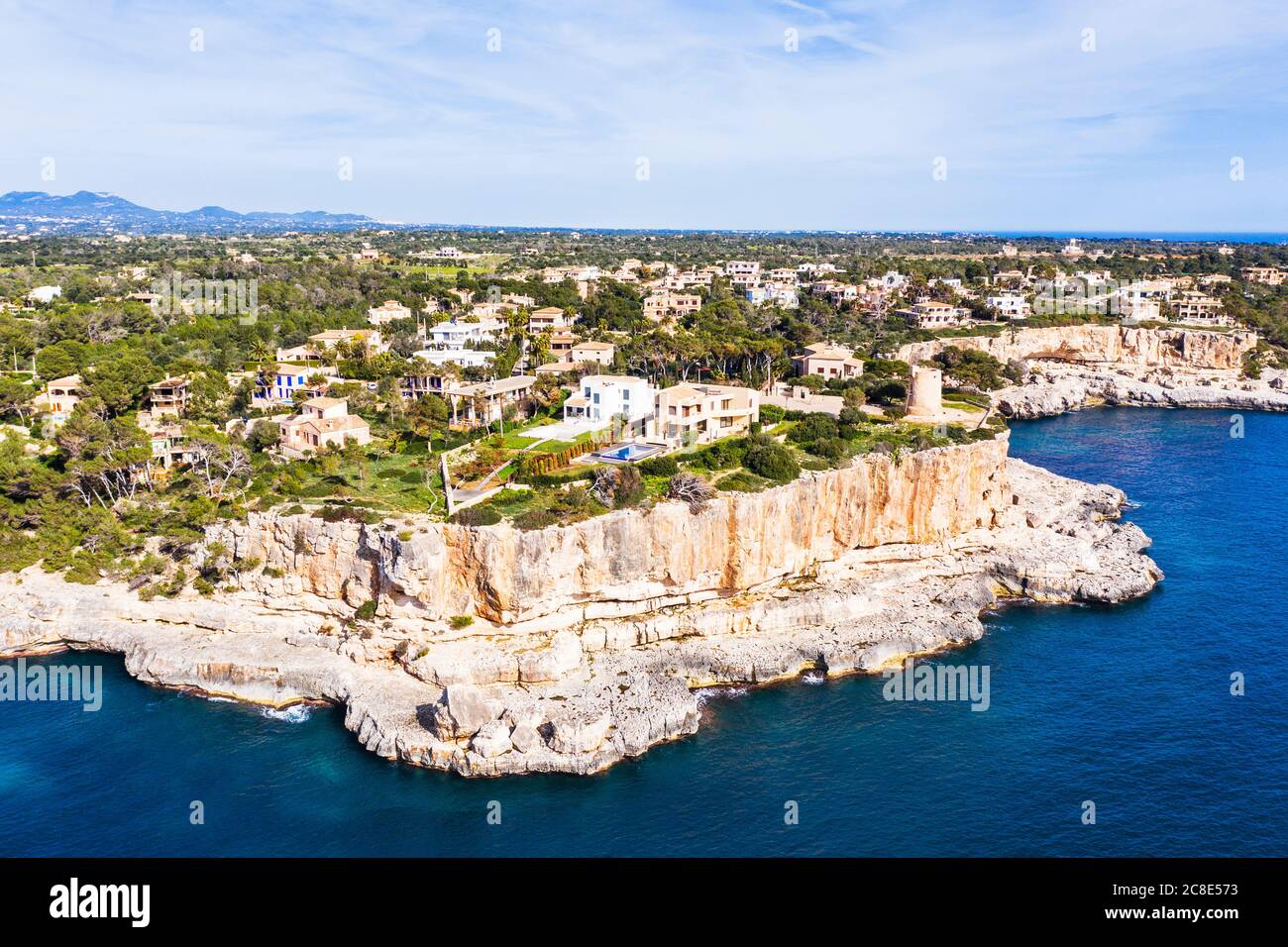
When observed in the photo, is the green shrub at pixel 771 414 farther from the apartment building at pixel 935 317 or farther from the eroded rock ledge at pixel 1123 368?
the apartment building at pixel 935 317

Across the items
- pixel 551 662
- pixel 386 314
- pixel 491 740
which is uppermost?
pixel 386 314

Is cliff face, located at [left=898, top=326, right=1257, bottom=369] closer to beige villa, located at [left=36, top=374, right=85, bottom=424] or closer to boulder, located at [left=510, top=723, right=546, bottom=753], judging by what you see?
boulder, located at [left=510, top=723, right=546, bottom=753]

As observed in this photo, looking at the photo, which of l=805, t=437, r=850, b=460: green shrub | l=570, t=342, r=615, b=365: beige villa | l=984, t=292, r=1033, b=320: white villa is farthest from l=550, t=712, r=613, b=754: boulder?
l=984, t=292, r=1033, b=320: white villa

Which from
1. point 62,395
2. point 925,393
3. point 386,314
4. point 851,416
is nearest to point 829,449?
point 851,416

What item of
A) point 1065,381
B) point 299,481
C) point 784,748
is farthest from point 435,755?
point 1065,381

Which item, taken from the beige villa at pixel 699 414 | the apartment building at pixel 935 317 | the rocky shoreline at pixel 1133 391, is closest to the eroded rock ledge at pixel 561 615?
the beige villa at pixel 699 414

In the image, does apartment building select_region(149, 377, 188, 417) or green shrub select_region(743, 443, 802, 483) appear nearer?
green shrub select_region(743, 443, 802, 483)

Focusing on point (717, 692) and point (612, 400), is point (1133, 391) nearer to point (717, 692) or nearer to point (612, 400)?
point (612, 400)
